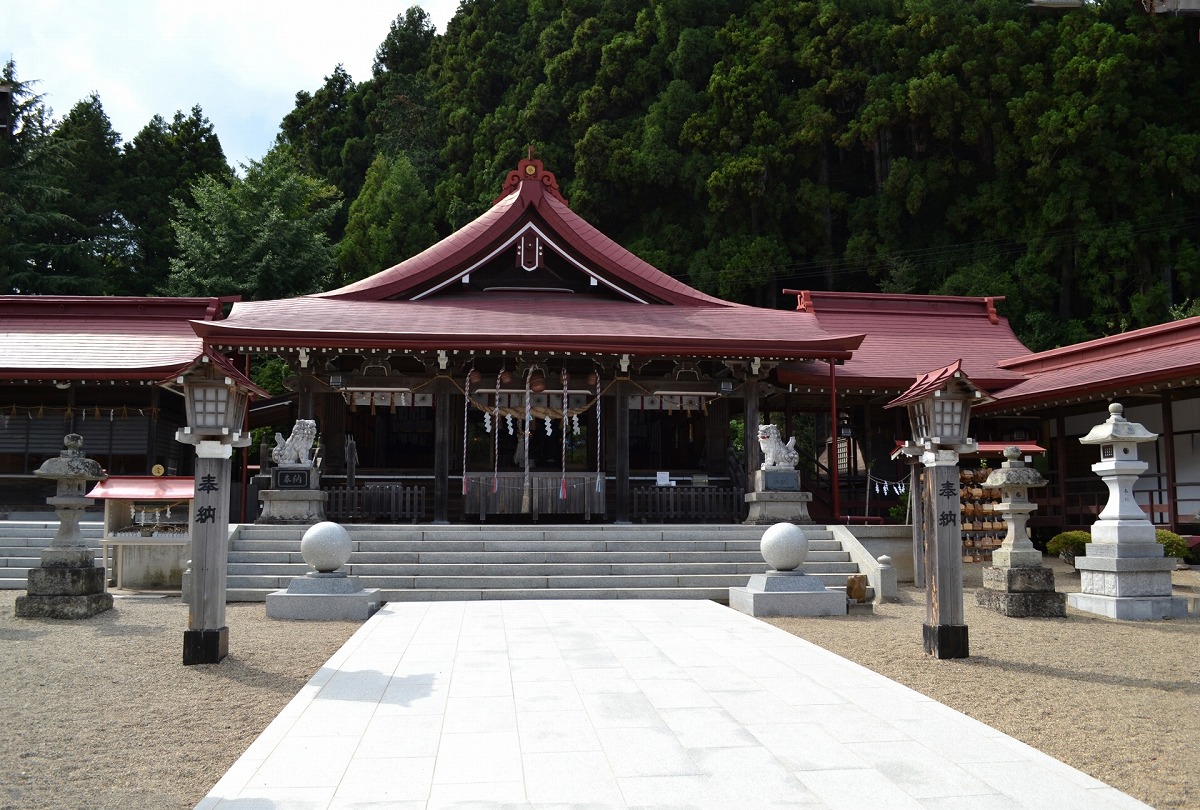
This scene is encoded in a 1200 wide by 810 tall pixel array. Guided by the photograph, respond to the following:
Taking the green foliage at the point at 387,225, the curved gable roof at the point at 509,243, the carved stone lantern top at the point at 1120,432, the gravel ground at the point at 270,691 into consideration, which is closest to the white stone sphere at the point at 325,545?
the gravel ground at the point at 270,691

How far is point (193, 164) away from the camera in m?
40.5

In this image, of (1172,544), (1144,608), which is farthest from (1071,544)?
(1144,608)

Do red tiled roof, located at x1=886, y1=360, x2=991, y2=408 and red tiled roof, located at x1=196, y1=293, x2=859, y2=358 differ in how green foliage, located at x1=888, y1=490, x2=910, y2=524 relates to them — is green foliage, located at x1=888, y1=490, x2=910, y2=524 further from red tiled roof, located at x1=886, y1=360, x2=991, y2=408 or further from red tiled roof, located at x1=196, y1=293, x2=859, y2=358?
red tiled roof, located at x1=886, y1=360, x2=991, y2=408

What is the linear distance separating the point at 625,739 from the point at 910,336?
61.9 ft

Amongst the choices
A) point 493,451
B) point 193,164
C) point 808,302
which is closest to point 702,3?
point 808,302

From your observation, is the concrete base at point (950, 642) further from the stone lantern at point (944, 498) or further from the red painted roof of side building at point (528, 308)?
the red painted roof of side building at point (528, 308)

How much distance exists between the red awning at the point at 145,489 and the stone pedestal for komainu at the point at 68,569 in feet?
4.64

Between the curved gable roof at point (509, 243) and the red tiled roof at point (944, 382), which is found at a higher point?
the curved gable roof at point (509, 243)

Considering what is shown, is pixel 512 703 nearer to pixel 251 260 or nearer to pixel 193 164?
pixel 251 260

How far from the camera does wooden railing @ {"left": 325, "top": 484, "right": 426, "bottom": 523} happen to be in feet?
52.3

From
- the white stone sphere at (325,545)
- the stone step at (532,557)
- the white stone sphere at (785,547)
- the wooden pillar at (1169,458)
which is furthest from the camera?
the wooden pillar at (1169,458)

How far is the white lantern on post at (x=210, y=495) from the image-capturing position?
7855mm

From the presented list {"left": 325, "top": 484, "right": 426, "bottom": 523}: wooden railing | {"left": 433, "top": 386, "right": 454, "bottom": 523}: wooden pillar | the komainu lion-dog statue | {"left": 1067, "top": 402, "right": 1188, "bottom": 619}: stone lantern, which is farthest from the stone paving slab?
{"left": 325, "top": 484, "right": 426, "bottom": 523}: wooden railing

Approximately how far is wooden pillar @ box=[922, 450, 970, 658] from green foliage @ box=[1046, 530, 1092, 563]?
8.26 meters
